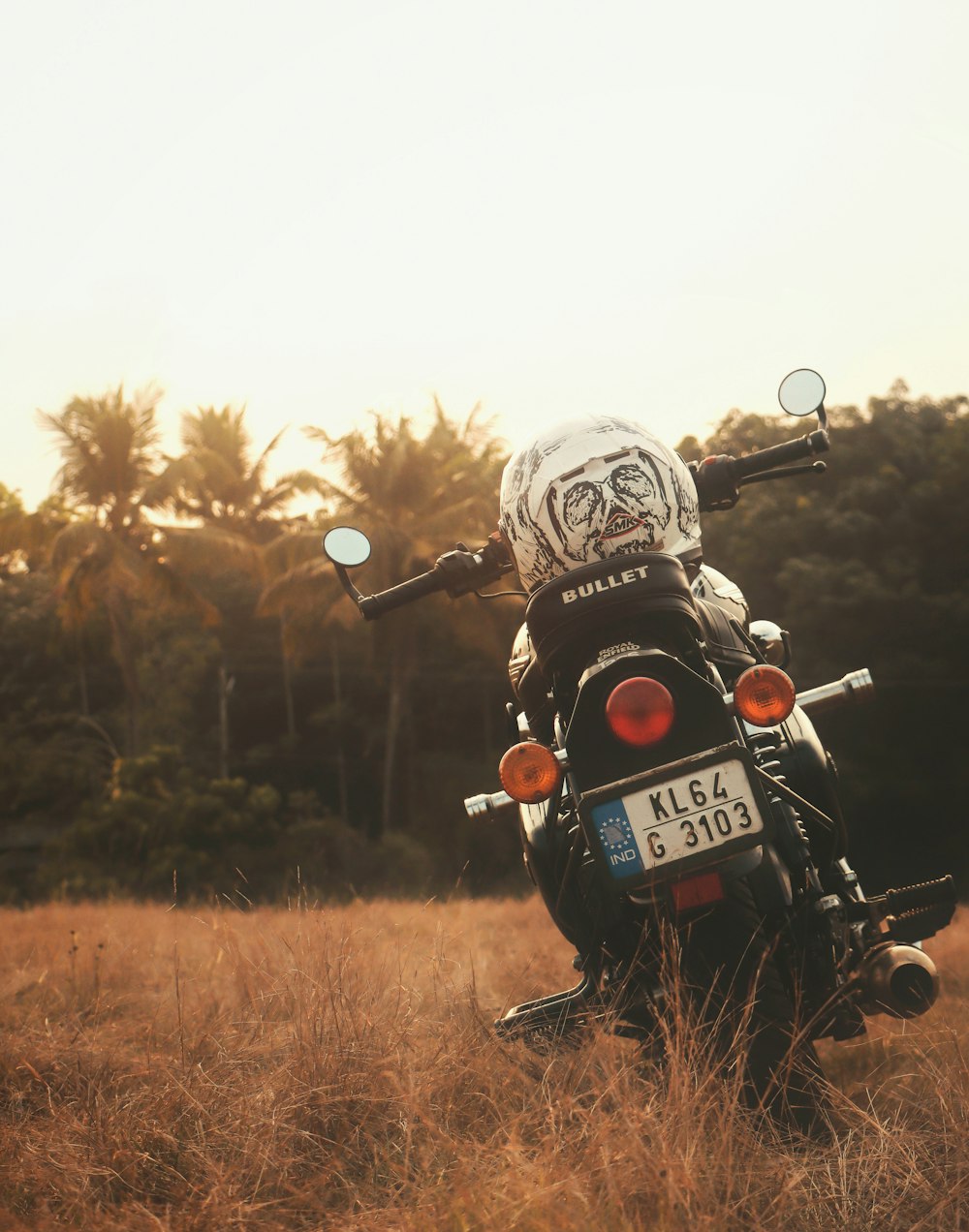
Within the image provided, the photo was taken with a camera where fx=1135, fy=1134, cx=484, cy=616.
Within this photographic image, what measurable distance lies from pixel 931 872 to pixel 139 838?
16.7 metres

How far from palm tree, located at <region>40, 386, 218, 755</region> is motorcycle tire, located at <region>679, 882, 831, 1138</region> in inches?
975

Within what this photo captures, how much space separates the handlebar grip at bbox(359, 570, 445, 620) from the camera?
3.47m

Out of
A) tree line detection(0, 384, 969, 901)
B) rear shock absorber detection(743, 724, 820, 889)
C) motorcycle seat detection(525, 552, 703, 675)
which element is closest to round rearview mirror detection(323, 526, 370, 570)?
motorcycle seat detection(525, 552, 703, 675)

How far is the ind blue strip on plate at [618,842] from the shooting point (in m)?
2.49

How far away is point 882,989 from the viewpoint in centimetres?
280

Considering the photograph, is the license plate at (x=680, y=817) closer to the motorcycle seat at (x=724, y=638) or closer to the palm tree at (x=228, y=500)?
the motorcycle seat at (x=724, y=638)

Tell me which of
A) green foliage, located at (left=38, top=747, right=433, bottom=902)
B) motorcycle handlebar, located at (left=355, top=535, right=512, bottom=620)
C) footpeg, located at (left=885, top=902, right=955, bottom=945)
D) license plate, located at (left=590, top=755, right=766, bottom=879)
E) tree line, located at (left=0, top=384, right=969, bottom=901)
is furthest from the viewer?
tree line, located at (left=0, top=384, right=969, bottom=901)

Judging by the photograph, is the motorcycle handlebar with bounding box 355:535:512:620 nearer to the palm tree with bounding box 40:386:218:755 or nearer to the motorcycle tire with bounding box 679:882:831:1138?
the motorcycle tire with bounding box 679:882:831:1138

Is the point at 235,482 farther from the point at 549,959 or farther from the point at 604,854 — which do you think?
the point at 604,854

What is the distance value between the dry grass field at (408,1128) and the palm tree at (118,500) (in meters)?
23.7

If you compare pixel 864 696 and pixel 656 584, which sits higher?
pixel 656 584

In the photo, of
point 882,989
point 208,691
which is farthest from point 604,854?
point 208,691

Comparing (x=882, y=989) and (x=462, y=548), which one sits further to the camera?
(x=462, y=548)

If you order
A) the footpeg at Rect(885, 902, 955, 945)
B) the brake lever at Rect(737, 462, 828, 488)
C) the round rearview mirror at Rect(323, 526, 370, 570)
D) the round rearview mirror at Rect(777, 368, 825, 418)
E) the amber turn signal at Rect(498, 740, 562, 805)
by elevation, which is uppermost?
the round rearview mirror at Rect(777, 368, 825, 418)
